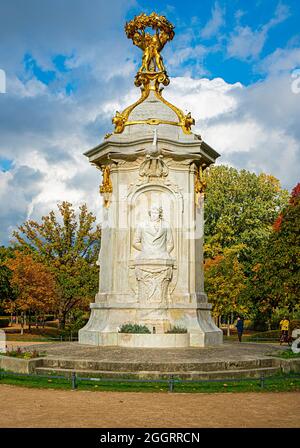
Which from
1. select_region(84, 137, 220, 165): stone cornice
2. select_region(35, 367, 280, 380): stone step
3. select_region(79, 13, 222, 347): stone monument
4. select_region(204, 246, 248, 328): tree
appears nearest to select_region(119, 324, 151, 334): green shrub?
select_region(79, 13, 222, 347): stone monument

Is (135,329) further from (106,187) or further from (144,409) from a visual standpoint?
(144,409)

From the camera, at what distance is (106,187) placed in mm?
21391

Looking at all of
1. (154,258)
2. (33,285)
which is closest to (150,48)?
(154,258)

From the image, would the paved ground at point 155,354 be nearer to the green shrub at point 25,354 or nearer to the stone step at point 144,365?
the stone step at point 144,365

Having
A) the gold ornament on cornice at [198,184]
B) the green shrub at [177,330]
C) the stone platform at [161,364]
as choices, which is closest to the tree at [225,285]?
the gold ornament on cornice at [198,184]

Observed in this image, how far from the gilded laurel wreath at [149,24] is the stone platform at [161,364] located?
12244 mm

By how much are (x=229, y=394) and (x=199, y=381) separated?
2.28 ft

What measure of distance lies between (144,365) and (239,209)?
127ft

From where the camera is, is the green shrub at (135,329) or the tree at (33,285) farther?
the tree at (33,285)

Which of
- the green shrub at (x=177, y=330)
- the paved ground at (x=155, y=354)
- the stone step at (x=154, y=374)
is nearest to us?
the stone step at (x=154, y=374)

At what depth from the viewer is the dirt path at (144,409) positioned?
31.8 feet

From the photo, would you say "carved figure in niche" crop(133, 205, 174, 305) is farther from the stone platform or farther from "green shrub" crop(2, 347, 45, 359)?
"green shrub" crop(2, 347, 45, 359)
